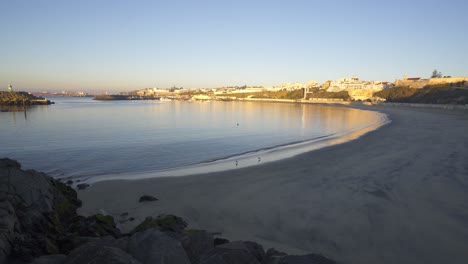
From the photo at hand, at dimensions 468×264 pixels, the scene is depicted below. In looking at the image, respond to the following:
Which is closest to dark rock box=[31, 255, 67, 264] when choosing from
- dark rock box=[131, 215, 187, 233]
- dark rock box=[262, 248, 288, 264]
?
dark rock box=[131, 215, 187, 233]

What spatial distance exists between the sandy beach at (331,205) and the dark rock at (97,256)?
284 cm

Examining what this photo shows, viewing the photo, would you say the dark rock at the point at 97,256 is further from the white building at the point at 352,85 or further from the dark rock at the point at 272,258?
the white building at the point at 352,85

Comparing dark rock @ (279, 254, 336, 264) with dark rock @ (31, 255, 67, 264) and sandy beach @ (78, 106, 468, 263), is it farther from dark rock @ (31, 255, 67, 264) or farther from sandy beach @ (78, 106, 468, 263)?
dark rock @ (31, 255, 67, 264)

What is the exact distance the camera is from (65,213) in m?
6.14

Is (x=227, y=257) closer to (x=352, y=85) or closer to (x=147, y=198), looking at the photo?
(x=147, y=198)

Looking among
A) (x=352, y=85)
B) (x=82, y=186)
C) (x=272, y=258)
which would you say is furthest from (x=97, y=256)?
(x=352, y=85)

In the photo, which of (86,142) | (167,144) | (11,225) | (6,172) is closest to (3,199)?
(11,225)

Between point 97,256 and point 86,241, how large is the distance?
1510 millimetres

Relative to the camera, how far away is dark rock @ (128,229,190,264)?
10.8ft

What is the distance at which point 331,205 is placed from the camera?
711cm

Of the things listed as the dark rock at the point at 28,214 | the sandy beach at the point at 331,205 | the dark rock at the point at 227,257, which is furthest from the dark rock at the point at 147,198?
the dark rock at the point at 227,257

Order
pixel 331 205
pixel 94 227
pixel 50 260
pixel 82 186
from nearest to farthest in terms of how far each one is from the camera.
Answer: pixel 50 260 → pixel 94 227 → pixel 331 205 → pixel 82 186

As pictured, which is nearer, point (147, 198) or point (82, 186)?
point (147, 198)

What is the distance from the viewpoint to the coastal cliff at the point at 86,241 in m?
3.29
